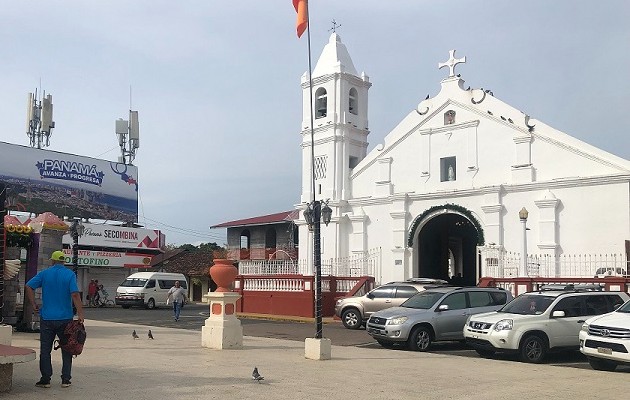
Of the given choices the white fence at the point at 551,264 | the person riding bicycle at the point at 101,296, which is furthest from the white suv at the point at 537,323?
the person riding bicycle at the point at 101,296

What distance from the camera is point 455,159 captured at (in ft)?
97.8

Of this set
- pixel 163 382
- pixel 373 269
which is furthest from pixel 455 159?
pixel 163 382

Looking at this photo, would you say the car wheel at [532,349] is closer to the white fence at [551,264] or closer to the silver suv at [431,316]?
the silver suv at [431,316]

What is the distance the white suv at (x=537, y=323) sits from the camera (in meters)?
14.2

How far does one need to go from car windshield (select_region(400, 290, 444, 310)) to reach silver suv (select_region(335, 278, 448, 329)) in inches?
160

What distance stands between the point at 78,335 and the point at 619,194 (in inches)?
854

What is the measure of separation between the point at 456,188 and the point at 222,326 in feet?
56.5

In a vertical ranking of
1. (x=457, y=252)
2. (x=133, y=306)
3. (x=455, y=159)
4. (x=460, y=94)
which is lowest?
(x=133, y=306)

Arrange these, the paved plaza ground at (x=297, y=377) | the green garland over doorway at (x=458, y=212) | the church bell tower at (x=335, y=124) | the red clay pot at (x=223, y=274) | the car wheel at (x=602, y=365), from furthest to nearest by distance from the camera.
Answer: the church bell tower at (x=335, y=124) < the green garland over doorway at (x=458, y=212) < the red clay pot at (x=223, y=274) < the car wheel at (x=602, y=365) < the paved plaza ground at (x=297, y=377)

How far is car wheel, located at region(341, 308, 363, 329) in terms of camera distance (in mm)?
22688

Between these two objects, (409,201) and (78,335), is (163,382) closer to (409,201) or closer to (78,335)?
(78,335)

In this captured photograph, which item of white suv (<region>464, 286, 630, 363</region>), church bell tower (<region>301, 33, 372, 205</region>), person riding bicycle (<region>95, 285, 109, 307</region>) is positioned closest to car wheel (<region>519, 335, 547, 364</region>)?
white suv (<region>464, 286, 630, 363</region>)

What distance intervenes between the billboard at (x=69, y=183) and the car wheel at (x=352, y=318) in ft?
86.9

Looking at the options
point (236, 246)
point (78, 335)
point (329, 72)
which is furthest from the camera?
point (236, 246)
